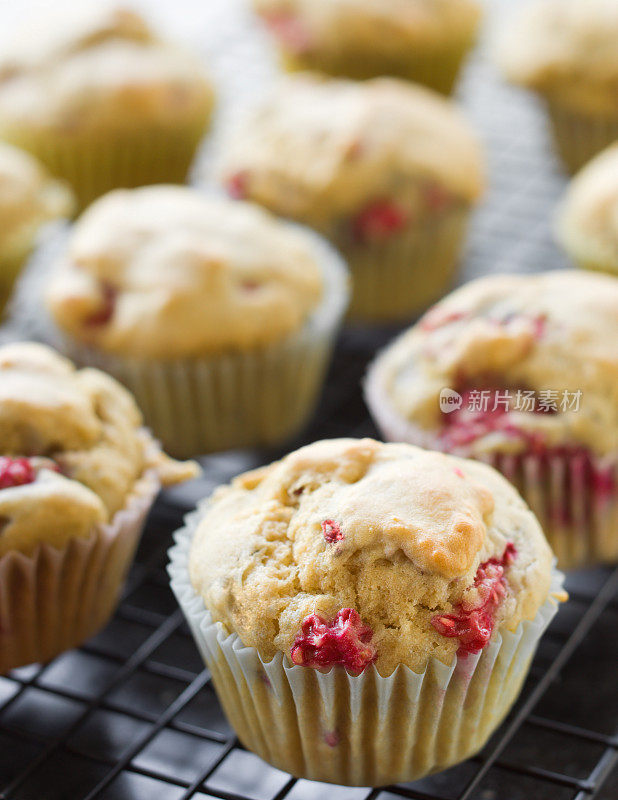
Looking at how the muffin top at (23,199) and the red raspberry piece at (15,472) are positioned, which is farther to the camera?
the muffin top at (23,199)

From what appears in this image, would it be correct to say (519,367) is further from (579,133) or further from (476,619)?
(579,133)

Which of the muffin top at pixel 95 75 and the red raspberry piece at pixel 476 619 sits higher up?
the muffin top at pixel 95 75

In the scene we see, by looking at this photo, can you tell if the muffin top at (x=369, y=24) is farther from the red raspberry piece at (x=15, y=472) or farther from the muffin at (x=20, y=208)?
the red raspberry piece at (x=15, y=472)

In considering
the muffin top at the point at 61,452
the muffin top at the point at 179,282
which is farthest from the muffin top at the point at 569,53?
the muffin top at the point at 61,452

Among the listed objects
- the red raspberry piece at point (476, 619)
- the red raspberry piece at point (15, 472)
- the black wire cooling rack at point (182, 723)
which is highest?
the red raspberry piece at point (15, 472)

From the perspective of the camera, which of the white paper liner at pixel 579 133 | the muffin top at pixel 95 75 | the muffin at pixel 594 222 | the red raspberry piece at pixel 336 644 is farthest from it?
the white paper liner at pixel 579 133

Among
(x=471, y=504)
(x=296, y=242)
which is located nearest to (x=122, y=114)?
(x=296, y=242)

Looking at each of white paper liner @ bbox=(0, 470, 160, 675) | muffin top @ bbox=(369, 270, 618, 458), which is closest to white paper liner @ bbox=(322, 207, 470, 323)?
muffin top @ bbox=(369, 270, 618, 458)
